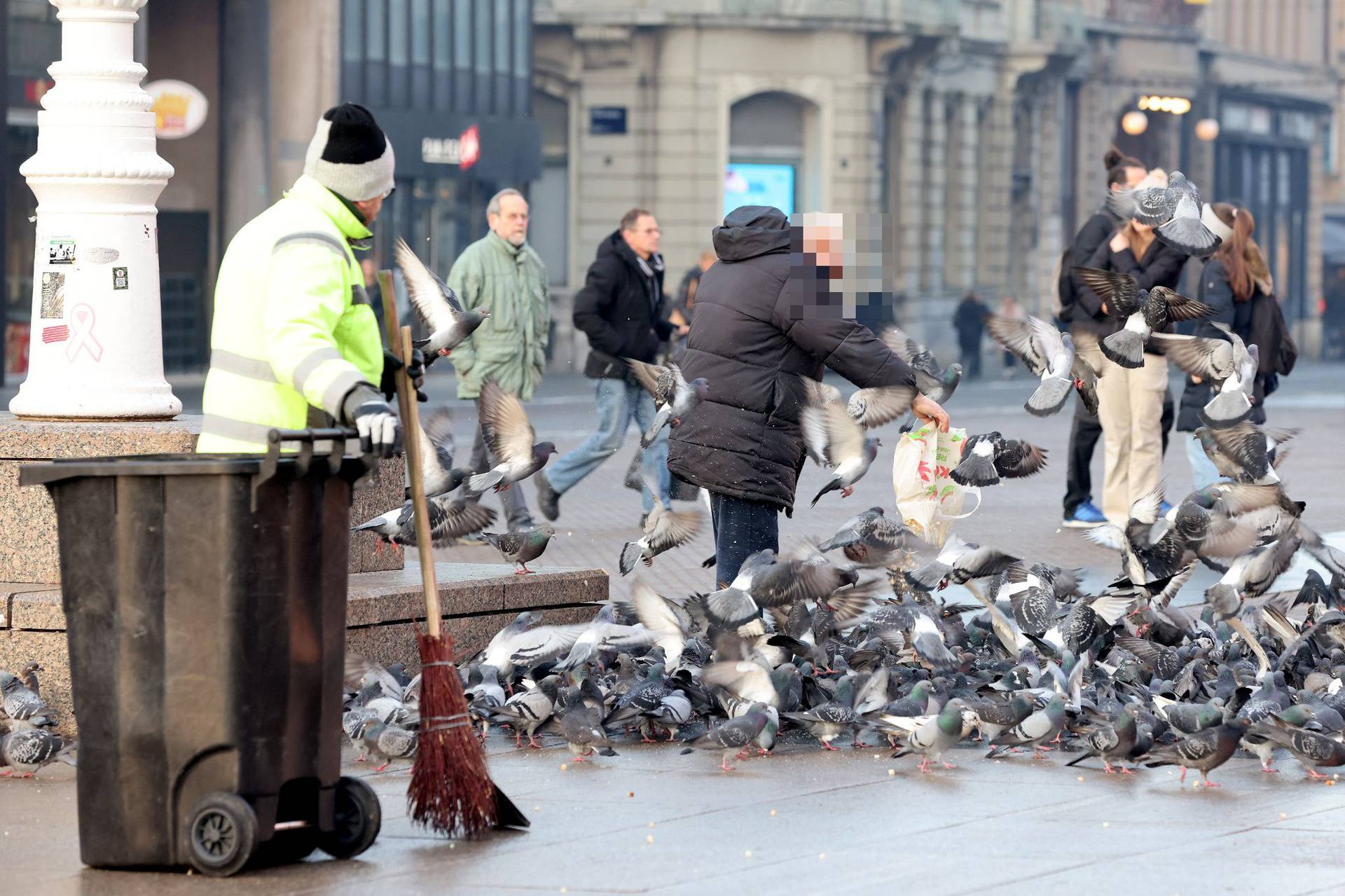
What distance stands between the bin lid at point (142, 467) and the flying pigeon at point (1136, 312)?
5886mm

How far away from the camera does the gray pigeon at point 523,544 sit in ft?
29.7

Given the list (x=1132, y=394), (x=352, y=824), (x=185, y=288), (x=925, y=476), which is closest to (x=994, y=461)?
(x=925, y=476)

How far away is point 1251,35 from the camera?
63.4 m

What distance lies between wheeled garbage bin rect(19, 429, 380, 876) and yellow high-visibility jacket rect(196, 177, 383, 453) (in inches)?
7.8

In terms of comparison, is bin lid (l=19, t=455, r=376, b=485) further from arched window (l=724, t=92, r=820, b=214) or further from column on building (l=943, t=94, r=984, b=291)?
column on building (l=943, t=94, r=984, b=291)

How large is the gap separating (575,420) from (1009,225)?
2747 centimetres

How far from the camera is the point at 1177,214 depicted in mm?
11883

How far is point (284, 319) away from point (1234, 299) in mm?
8597

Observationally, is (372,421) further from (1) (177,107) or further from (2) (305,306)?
(1) (177,107)

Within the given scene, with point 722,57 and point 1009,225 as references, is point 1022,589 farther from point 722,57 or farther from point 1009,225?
point 1009,225

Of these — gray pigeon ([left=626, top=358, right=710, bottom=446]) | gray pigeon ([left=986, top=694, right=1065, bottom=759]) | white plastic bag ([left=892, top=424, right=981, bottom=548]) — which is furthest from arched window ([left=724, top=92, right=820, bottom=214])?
gray pigeon ([left=986, top=694, right=1065, bottom=759])

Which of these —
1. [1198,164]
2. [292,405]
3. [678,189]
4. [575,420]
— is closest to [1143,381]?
[292,405]

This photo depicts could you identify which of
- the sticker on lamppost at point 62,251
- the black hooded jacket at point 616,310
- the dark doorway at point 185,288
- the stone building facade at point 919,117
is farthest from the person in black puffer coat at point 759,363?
the stone building facade at point 919,117

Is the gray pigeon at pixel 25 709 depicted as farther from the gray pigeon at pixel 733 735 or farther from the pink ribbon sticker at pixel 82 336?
the gray pigeon at pixel 733 735
